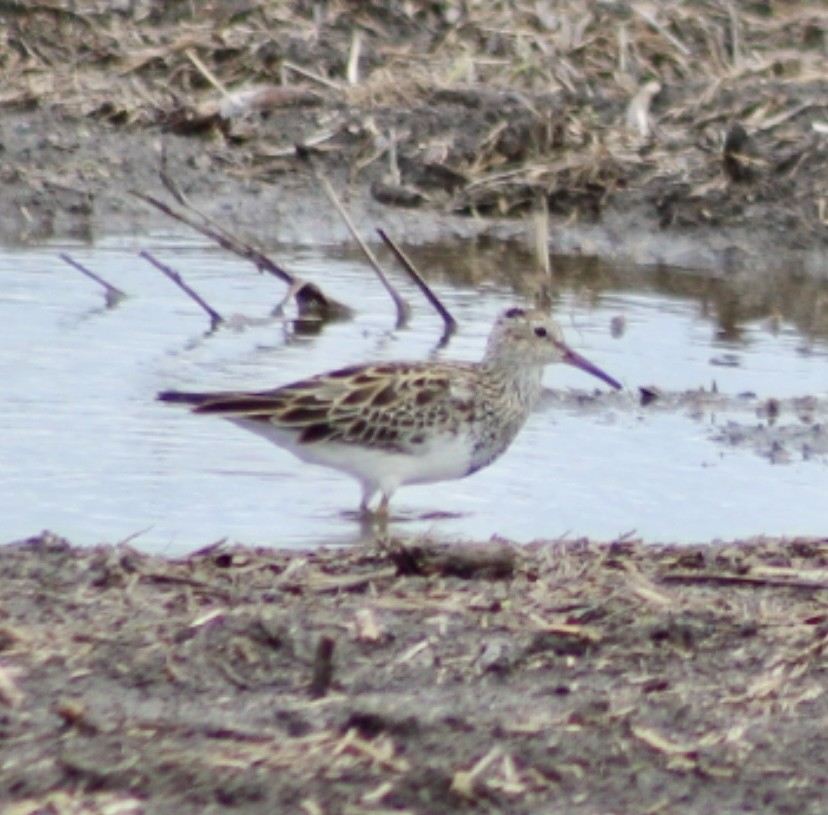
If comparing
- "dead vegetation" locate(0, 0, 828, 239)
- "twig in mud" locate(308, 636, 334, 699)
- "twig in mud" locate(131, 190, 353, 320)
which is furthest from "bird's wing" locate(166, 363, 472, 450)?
"dead vegetation" locate(0, 0, 828, 239)

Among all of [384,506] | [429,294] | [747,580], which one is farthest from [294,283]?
[747,580]

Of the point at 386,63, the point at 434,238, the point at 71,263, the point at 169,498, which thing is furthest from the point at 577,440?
the point at 386,63

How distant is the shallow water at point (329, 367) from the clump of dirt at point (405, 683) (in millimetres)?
1423

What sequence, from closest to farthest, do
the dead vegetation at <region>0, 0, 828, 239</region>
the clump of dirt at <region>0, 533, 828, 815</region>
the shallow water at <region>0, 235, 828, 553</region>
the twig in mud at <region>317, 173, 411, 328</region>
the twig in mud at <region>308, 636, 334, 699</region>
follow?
the clump of dirt at <region>0, 533, 828, 815</region> → the twig in mud at <region>308, 636, 334, 699</region> → the shallow water at <region>0, 235, 828, 553</region> → the twig in mud at <region>317, 173, 411, 328</region> → the dead vegetation at <region>0, 0, 828, 239</region>

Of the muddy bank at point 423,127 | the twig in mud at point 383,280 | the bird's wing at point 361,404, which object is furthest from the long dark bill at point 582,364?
the muddy bank at point 423,127

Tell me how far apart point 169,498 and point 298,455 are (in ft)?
1.67

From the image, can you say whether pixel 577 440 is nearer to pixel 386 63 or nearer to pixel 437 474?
pixel 437 474

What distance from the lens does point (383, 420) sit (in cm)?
783

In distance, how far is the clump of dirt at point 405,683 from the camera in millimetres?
4215

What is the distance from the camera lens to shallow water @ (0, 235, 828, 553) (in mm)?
7523

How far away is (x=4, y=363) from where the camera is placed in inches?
363

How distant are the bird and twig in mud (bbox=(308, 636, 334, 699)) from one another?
118 inches

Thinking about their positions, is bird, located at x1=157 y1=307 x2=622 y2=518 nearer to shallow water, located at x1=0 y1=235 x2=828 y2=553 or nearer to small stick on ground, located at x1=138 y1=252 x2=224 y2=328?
shallow water, located at x1=0 y1=235 x2=828 y2=553

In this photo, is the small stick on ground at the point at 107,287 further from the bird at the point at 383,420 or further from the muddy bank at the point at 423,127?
the bird at the point at 383,420
